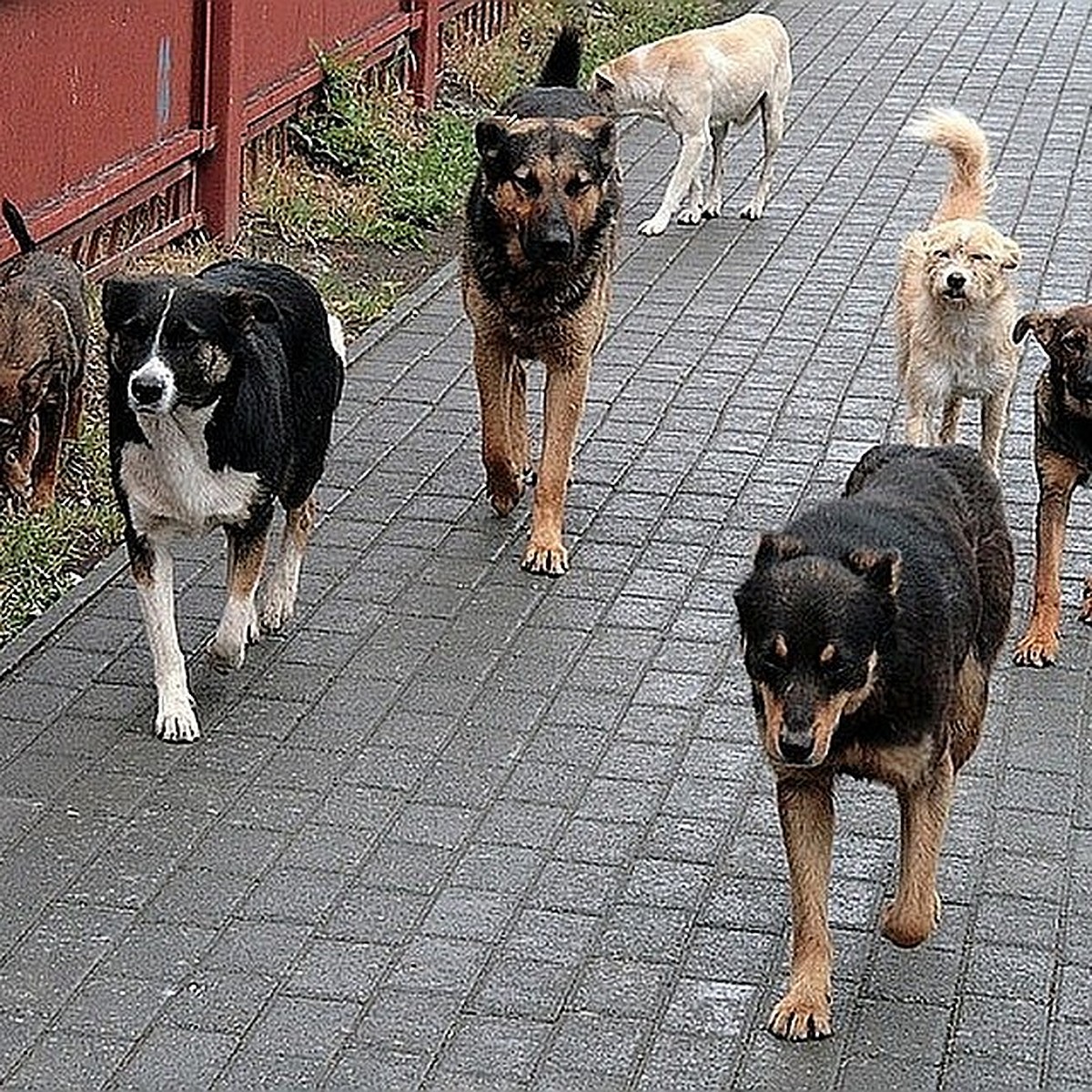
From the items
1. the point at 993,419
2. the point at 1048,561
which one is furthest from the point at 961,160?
the point at 1048,561

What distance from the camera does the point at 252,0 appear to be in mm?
12398

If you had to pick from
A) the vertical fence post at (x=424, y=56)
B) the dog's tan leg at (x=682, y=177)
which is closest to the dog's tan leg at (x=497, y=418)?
the dog's tan leg at (x=682, y=177)

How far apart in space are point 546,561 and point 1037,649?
5.61 feet

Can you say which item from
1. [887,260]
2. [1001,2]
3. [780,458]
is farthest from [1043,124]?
[780,458]

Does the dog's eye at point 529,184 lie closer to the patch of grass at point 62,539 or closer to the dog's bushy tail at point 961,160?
the patch of grass at point 62,539

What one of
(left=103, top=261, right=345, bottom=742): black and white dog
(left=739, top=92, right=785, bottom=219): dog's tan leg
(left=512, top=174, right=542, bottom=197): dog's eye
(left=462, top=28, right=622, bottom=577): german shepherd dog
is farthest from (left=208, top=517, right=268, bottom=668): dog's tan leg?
(left=739, top=92, right=785, bottom=219): dog's tan leg

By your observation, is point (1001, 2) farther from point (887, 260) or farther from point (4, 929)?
point (4, 929)

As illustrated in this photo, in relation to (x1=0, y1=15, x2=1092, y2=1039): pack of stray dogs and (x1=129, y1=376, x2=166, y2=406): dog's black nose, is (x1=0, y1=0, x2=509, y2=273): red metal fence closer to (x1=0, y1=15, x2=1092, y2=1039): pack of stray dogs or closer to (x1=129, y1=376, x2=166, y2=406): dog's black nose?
(x1=0, y1=15, x2=1092, y2=1039): pack of stray dogs

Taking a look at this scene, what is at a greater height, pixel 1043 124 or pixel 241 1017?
pixel 241 1017

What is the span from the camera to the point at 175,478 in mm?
7039

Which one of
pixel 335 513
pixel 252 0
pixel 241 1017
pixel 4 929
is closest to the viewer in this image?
pixel 241 1017

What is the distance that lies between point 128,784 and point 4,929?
0.88 m

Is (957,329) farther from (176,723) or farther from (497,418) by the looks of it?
(176,723)

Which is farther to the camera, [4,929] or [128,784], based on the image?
[128,784]
